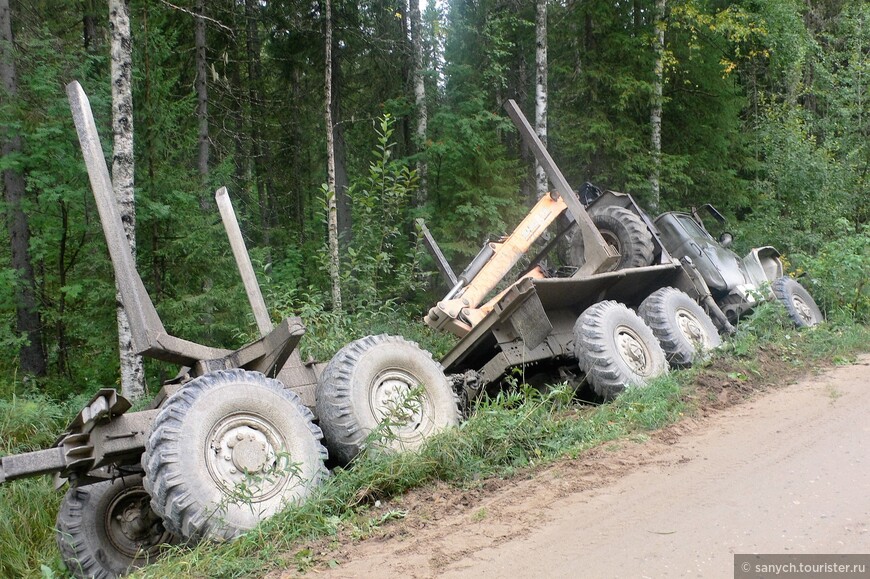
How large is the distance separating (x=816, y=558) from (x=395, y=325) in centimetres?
779

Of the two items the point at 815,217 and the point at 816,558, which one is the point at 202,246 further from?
the point at 815,217

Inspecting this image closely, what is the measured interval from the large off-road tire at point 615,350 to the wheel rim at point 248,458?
10.8ft

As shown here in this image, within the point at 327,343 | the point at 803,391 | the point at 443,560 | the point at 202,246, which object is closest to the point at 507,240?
the point at 327,343

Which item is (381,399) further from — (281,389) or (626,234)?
(626,234)

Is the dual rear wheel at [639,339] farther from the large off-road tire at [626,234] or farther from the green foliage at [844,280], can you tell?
the green foliage at [844,280]

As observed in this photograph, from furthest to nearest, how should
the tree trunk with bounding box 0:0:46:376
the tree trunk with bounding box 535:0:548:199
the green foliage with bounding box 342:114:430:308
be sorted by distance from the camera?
1. the tree trunk with bounding box 535:0:548:199
2. the tree trunk with bounding box 0:0:46:376
3. the green foliage with bounding box 342:114:430:308

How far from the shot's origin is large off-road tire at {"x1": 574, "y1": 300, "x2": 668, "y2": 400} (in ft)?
21.2

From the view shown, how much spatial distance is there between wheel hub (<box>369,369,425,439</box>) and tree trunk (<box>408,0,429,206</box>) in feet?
33.0

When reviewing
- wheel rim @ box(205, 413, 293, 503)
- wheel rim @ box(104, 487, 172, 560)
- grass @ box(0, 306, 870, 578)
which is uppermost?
wheel rim @ box(205, 413, 293, 503)

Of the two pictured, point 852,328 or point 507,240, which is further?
point 852,328

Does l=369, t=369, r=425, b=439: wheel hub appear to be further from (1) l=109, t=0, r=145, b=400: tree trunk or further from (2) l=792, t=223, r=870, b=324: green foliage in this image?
(2) l=792, t=223, r=870, b=324: green foliage

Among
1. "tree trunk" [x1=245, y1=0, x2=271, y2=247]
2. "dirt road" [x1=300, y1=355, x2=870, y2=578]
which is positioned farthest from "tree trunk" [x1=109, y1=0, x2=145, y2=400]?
"tree trunk" [x1=245, y1=0, x2=271, y2=247]

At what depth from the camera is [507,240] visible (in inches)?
325

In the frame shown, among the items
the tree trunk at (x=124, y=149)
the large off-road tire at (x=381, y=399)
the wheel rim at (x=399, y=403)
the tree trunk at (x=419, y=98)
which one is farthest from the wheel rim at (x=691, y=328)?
the tree trunk at (x=419, y=98)
